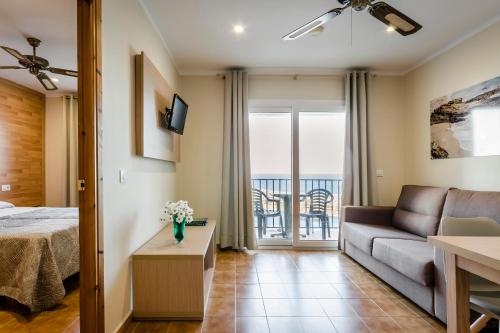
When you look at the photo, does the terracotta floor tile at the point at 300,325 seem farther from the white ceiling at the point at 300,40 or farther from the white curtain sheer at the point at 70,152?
the white curtain sheer at the point at 70,152

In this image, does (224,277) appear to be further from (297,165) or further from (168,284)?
(297,165)

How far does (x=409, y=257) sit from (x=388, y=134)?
2.40 m

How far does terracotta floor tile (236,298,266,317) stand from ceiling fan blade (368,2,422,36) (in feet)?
8.27

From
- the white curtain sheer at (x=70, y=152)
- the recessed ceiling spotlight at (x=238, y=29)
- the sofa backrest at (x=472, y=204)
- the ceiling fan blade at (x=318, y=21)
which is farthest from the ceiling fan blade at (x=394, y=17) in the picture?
the white curtain sheer at (x=70, y=152)

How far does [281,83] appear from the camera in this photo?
421cm

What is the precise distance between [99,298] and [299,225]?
3.06 metres

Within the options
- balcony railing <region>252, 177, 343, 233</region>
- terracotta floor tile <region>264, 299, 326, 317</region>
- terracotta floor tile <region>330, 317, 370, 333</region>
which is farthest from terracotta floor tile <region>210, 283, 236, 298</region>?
balcony railing <region>252, 177, 343, 233</region>

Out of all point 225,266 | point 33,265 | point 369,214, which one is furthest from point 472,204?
point 33,265

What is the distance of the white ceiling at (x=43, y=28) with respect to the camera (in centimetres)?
247

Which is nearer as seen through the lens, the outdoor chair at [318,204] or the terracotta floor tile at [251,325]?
the terracotta floor tile at [251,325]

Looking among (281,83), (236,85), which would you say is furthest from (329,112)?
(236,85)

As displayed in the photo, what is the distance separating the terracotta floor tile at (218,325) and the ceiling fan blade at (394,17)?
8.51ft

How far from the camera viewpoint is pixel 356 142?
404cm

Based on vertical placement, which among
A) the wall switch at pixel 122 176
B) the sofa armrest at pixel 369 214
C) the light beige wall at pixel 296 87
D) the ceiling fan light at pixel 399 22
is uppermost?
the light beige wall at pixel 296 87
